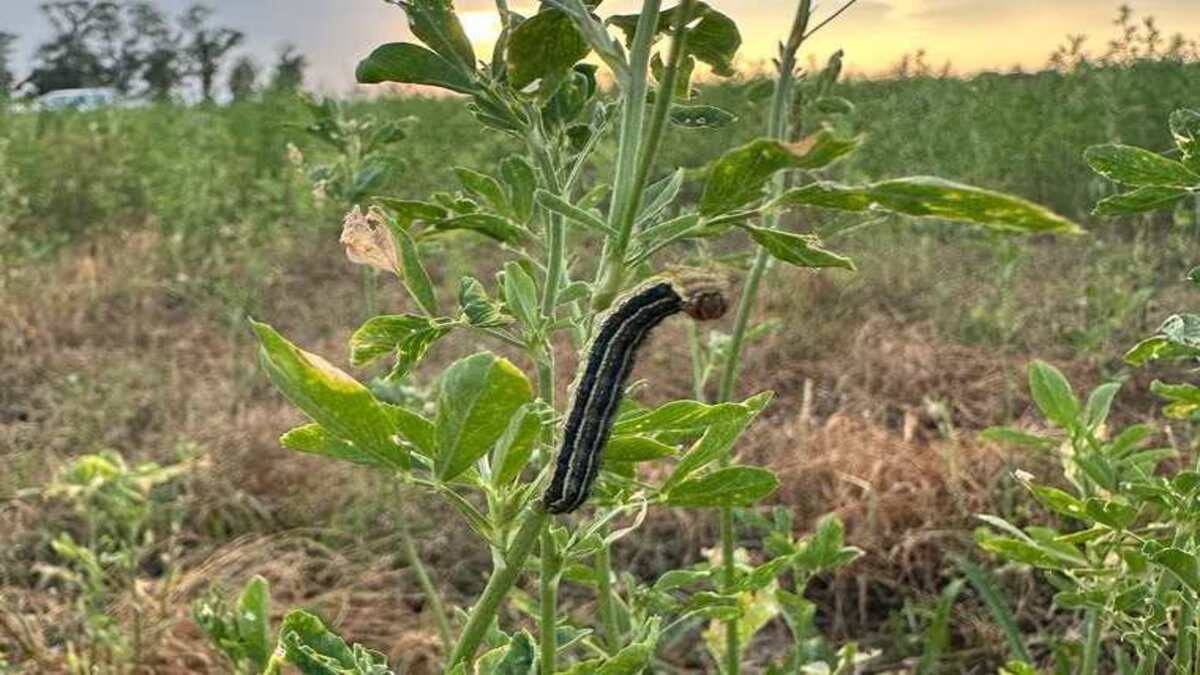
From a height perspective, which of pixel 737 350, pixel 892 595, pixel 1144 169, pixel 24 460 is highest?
pixel 1144 169

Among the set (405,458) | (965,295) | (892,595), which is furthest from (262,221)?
(405,458)

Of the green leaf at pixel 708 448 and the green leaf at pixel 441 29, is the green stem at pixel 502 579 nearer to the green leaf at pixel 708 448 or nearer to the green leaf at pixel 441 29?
the green leaf at pixel 708 448

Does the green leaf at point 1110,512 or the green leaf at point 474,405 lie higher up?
the green leaf at point 474,405

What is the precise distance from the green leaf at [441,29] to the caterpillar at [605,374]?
20cm

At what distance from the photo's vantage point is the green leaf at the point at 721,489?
64 cm

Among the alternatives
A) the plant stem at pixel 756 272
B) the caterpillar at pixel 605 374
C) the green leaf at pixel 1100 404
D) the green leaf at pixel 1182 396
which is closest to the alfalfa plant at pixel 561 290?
the caterpillar at pixel 605 374

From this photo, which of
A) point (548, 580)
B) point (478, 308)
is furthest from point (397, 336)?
point (548, 580)

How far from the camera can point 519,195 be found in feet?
2.45

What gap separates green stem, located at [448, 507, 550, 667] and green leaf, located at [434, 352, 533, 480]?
59 mm

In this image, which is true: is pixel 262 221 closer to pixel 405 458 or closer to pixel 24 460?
pixel 24 460

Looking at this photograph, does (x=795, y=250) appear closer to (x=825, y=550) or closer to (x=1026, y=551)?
(x=1026, y=551)

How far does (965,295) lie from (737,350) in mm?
3813

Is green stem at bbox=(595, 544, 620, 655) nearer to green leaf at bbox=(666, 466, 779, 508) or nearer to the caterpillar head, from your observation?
green leaf at bbox=(666, 466, 779, 508)

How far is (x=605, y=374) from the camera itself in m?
0.52
